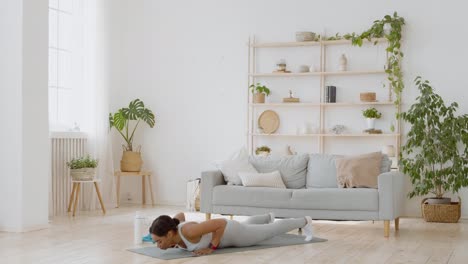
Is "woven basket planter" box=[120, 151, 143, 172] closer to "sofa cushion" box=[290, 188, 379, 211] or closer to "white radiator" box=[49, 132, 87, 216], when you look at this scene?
"white radiator" box=[49, 132, 87, 216]

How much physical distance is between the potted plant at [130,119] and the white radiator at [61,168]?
775 mm

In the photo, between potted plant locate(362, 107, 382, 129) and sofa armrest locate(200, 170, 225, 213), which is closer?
sofa armrest locate(200, 170, 225, 213)

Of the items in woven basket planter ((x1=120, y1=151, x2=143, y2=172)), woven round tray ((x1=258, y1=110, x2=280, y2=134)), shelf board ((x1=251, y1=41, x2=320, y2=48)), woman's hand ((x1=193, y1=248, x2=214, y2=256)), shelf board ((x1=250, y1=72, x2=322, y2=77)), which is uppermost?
shelf board ((x1=251, y1=41, x2=320, y2=48))

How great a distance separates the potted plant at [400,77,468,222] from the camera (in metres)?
7.59

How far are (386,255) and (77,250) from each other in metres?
2.41

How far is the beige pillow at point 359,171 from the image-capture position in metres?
6.66

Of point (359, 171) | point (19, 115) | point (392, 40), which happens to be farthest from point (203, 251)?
point (392, 40)

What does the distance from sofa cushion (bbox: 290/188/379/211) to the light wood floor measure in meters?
0.27

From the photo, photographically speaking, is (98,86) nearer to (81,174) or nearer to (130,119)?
(130,119)

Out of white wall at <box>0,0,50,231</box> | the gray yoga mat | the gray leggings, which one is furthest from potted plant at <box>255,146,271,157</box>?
white wall at <box>0,0,50,231</box>

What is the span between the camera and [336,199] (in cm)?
646

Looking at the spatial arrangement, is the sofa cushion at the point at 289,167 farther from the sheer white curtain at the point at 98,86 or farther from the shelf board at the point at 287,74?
the sheer white curtain at the point at 98,86

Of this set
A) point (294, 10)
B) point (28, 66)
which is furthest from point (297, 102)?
point (28, 66)

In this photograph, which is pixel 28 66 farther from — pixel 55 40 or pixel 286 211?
pixel 286 211
